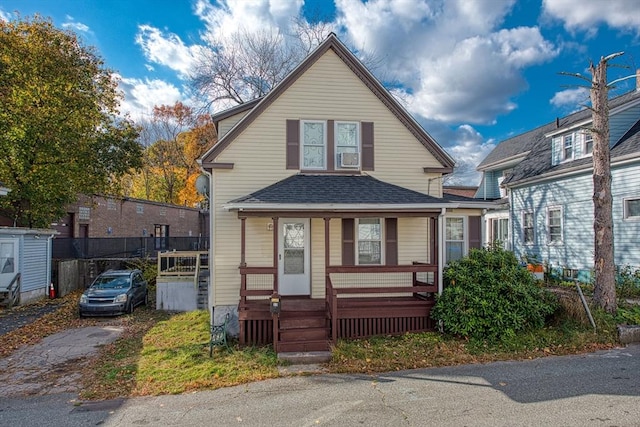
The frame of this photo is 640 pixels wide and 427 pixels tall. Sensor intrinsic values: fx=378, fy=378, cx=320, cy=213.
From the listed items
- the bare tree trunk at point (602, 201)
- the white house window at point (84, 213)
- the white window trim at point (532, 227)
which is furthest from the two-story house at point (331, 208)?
the white house window at point (84, 213)

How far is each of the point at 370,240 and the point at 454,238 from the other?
9.15ft

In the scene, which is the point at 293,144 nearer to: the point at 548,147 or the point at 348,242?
the point at 348,242

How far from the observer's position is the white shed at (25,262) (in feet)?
44.3

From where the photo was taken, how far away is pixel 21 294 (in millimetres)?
14008

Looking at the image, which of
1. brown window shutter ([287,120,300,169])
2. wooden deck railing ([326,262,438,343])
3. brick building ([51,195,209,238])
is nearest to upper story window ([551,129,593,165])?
wooden deck railing ([326,262,438,343])

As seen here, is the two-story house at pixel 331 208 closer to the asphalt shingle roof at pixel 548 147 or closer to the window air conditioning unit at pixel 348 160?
the window air conditioning unit at pixel 348 160

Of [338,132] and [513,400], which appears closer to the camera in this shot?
[513,400]

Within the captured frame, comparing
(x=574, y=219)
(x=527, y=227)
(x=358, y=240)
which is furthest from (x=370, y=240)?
(x=527, y=227)

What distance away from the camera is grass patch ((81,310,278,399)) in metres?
6.43

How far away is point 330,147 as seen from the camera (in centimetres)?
1062

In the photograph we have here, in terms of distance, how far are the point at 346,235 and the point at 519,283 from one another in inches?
171

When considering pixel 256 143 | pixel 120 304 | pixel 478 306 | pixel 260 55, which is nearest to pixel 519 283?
pixel 478 306

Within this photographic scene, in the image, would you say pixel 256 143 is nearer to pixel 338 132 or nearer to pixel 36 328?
pixel 338 132

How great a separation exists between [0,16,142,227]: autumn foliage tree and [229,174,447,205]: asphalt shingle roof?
1157cm
